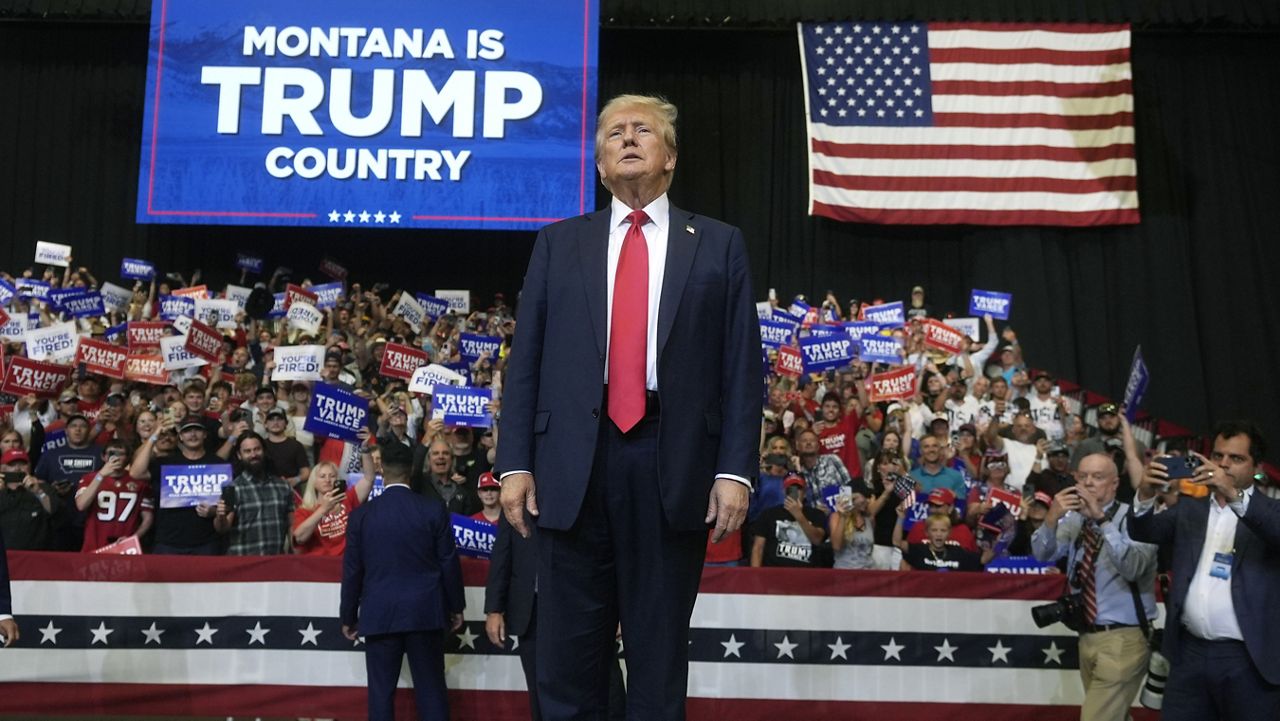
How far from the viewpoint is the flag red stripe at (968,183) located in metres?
14.9

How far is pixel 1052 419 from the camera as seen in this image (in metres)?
10.9

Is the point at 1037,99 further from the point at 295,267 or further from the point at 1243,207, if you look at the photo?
the point at 295,267

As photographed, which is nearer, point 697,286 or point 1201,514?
point 697,286

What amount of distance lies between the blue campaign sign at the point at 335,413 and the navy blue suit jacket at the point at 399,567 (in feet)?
6.83

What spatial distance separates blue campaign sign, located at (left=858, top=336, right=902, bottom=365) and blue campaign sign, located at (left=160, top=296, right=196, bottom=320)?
607 cm

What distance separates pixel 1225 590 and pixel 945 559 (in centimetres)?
269

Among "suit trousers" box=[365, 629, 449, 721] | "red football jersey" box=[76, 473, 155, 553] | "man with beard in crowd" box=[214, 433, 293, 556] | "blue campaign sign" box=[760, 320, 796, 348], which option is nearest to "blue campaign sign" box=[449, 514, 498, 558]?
"suit trousers" box=[365, 629, 449, 721]

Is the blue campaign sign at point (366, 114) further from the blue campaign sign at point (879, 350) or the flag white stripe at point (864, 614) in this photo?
the flag white stripe at point (864, 614)

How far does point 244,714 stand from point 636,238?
4568mm

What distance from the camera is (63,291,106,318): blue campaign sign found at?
474 inches

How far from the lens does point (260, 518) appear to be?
7301 millimetres

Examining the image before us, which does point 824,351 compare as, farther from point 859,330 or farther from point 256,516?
point 256,516

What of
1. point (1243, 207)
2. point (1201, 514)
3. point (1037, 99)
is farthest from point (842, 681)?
point (1243, 207)

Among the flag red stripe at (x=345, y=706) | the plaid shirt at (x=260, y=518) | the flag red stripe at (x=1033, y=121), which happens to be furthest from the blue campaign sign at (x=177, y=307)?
the flag red stripe at (x=1033, y=121)
